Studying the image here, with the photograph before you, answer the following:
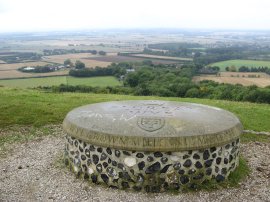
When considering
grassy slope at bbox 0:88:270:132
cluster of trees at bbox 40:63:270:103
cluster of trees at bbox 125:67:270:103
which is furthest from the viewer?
cluster of trees at bbox 40:63:270:103

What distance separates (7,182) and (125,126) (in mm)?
4145

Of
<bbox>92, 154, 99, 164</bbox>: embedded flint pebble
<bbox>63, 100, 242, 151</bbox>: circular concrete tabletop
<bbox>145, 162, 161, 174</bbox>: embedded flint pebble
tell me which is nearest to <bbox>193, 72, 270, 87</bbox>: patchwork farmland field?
<bbox>63, 100, 242, 151</bbox>: circular concrete tabletop

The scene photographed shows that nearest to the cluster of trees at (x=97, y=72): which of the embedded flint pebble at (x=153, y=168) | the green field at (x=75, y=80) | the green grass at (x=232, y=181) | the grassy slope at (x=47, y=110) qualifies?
the green field at (x=75, y=80)

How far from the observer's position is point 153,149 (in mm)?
10156

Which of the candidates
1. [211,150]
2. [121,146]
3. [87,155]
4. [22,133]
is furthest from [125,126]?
[22,133]

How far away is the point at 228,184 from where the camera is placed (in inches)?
437

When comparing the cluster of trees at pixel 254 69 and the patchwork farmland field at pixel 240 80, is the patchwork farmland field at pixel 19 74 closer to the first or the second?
the patchwork farmland field at pixel 240 80

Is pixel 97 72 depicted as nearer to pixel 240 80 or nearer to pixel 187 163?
pixel 240 80

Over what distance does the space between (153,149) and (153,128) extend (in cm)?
79

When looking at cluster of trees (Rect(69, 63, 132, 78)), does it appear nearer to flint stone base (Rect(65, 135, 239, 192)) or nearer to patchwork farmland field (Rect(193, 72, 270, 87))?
patchwork farmland field (Rect(193, 72, 270, 87))

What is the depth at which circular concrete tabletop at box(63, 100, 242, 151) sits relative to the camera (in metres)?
10.2

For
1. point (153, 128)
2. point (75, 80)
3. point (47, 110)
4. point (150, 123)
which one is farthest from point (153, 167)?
point (75, 80)

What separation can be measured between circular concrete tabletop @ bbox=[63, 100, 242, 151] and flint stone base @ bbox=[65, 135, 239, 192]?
0.29 meters

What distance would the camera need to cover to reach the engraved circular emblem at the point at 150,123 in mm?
10711
